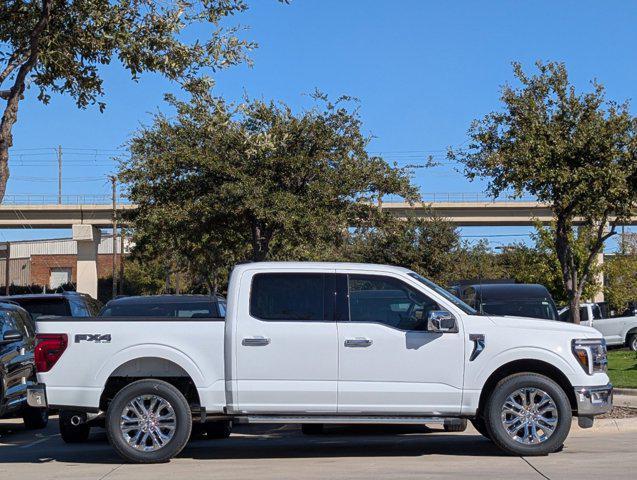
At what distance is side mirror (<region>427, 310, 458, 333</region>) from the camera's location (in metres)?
9.73

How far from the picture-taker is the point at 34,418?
47.0ft

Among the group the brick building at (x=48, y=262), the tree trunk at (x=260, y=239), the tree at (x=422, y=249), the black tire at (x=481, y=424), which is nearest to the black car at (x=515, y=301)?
the black tire at (x=481, y=424)

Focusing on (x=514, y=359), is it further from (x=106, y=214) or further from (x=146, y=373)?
(x=106, y=214)

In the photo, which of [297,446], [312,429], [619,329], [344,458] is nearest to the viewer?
[344,458]

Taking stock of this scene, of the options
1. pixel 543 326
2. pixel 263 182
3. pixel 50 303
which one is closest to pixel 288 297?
pixel 543 326

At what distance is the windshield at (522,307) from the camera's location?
1747 cm

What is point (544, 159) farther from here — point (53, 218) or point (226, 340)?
point (53, 218)

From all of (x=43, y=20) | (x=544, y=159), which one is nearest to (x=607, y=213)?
(x=544, y=159)

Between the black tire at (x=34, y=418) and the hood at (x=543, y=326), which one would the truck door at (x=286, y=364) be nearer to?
the hood at (x=543, y=326)

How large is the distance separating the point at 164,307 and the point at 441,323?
489cm

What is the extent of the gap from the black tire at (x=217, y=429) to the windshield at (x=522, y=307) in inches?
265

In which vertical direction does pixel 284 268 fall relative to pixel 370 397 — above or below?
above

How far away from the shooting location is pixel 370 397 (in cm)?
974

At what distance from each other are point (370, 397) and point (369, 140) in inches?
596
